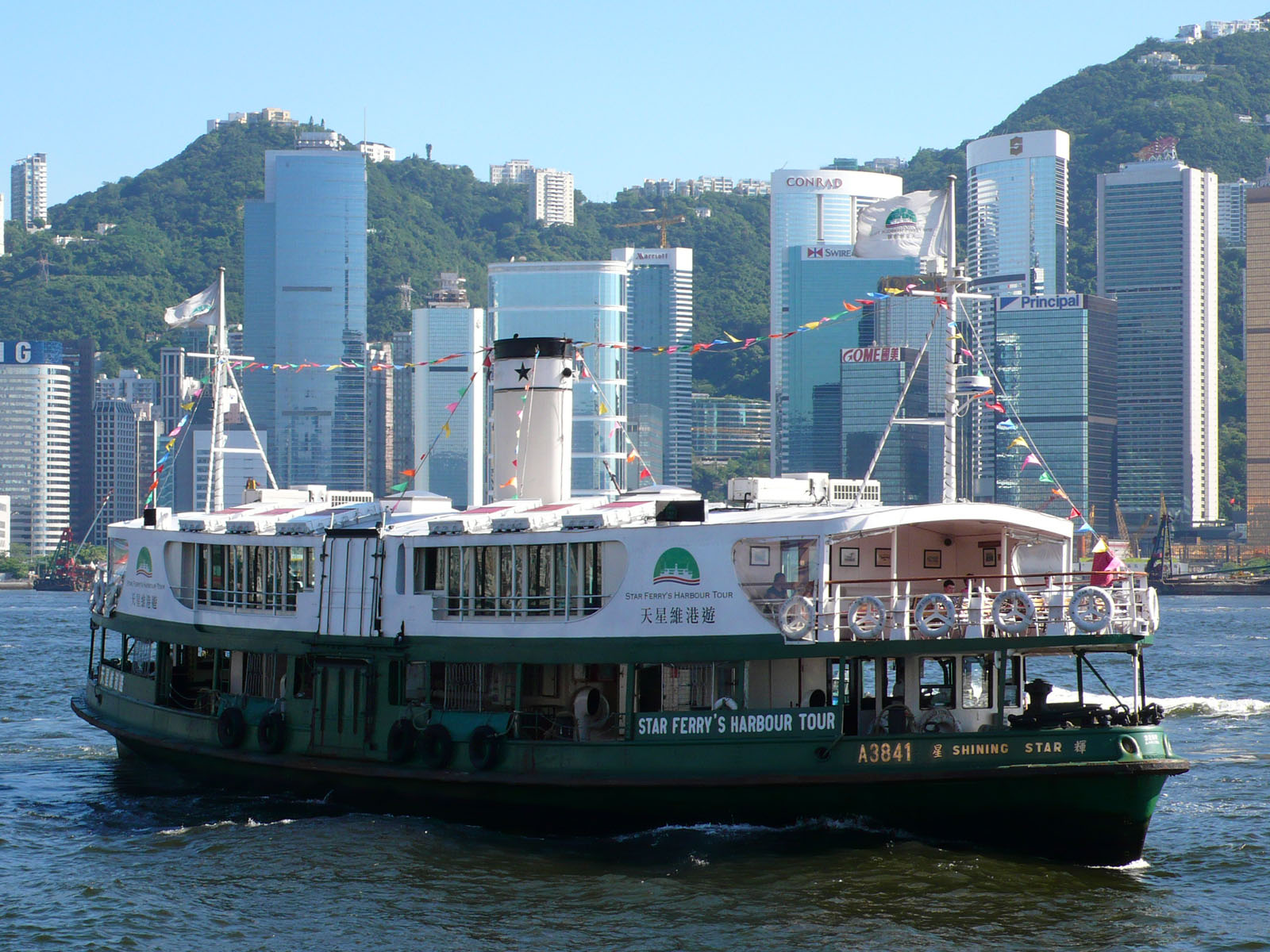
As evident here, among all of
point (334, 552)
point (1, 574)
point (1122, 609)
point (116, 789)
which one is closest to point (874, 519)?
point (1122, 609)

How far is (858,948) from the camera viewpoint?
1864 cm

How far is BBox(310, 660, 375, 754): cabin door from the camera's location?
2475 cm

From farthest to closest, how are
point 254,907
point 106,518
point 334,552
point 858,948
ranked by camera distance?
point 106,518
point 334,552
point 254,907
point 858,948

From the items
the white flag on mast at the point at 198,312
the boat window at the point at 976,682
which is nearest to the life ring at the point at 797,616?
the boat window at the point at 976,682

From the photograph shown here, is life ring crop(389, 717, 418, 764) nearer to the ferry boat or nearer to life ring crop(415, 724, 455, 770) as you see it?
the ferry boat

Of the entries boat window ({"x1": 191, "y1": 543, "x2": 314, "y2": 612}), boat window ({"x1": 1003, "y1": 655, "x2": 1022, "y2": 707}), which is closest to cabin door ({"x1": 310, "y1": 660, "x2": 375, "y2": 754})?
boat window ({"x1": 191, "y1": 543, "x2": 314, "y2": 612})

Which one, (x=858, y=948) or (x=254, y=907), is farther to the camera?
(x=254, y=907)

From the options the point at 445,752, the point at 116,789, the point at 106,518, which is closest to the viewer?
the point at 445,752

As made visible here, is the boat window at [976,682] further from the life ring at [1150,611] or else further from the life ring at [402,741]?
the life ring at [402,741]

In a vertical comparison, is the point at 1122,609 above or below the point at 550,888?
above

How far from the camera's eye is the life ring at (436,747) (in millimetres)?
23531

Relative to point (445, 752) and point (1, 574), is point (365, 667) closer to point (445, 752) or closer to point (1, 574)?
point (445, 752)

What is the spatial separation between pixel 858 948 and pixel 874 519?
530cm

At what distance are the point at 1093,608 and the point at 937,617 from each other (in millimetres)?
1889
